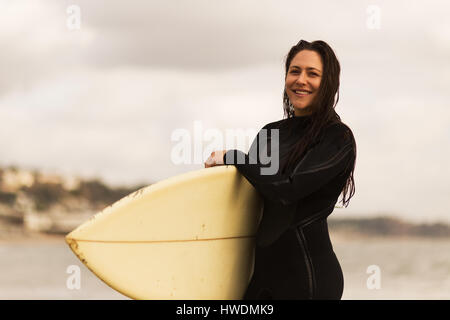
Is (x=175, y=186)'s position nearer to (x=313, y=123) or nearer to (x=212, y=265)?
(x=212, y=265)

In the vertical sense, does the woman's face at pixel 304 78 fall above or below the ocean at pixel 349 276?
above

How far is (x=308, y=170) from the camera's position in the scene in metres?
1.95

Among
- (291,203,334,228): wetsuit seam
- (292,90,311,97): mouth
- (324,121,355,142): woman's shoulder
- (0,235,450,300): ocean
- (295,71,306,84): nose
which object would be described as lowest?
(0,235,450,300): ocean

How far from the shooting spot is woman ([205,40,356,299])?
1.98 metres

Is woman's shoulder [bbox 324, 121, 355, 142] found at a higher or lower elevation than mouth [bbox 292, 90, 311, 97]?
lower

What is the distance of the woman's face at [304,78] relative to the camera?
2.13 metres

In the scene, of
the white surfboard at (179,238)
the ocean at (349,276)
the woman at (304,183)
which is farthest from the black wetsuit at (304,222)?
the ocean at (349,276)

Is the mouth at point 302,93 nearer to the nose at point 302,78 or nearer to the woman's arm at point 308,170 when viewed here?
the nose at point 302,78

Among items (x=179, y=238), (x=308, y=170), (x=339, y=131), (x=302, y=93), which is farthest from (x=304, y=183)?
(x=179, y=238)

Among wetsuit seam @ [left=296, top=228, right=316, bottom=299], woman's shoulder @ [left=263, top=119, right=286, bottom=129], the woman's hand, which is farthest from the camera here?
woman's shoulder @ [left=263, top=119, right=286, bottom=129]

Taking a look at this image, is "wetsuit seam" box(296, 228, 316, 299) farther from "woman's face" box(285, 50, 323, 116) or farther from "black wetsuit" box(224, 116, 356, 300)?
"woman's face" box(285, 50, 323, 116)

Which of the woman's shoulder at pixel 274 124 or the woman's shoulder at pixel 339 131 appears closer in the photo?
the woman's shoulder at pixel 339 131

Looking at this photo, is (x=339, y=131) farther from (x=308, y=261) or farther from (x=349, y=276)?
(x=349, y=276)

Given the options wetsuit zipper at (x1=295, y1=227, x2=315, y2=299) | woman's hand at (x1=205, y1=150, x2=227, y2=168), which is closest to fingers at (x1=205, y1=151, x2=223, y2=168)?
woman's hand at (x1=205, y1=150, x2=227, y2=168)
